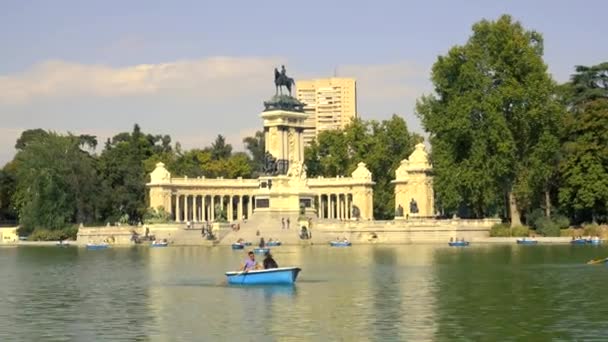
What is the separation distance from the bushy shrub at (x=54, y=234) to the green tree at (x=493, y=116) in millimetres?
34097

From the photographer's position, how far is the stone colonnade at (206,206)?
10738 centimetres

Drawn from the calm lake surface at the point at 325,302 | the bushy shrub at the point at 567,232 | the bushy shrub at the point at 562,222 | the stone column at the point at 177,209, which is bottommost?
the calm lake surface at the point at 325,302

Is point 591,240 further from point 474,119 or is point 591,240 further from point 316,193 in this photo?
point 316,193

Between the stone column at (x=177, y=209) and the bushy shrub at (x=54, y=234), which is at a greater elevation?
the stone column at (x=177, y=209)

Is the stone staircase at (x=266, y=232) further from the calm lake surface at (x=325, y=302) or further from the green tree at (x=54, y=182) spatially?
the calm lake surface at (x=325, y=302)

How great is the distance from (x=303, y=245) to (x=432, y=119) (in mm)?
12721

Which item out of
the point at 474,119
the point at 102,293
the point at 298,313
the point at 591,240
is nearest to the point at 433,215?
the point at 474,119

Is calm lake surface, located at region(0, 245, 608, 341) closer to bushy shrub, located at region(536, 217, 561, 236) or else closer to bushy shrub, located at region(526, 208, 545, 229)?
bushy shrub, located at region(536, 217, 561, 236)

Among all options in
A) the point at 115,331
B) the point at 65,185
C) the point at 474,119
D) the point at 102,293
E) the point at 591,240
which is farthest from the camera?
the point at 65,185

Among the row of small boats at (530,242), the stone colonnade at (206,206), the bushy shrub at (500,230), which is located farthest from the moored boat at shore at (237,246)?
the stone colonnade at (206,206)

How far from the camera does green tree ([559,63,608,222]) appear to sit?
75.4 m

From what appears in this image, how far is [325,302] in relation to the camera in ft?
109

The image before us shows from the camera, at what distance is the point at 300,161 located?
103438 millimetres

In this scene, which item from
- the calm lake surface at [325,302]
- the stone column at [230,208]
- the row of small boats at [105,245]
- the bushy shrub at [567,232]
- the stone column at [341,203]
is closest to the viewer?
the calm lake surface at [325,302]
